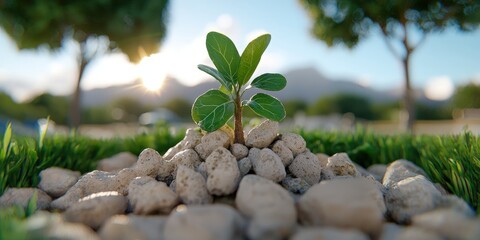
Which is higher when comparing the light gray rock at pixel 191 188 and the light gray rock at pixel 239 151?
the light gray rock at pixel 239 151

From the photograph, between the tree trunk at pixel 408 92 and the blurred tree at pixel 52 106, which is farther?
the blurred tree at pixel 52 106

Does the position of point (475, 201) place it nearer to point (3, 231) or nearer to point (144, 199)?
point (144, 199)

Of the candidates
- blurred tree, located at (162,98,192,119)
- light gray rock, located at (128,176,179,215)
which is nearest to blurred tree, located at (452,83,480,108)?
blurred tree, located at (162,98,192,119)

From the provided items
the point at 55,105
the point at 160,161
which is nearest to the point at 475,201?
the point at 160,161

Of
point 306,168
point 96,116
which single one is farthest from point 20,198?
point 96,116

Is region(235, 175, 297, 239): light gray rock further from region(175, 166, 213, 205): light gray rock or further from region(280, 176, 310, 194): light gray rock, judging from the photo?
region(280, 176, 310, 194): light gray rock

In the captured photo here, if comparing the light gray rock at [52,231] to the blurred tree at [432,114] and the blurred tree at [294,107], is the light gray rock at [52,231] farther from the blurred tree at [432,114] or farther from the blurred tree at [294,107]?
the blurred tree at [432,114]

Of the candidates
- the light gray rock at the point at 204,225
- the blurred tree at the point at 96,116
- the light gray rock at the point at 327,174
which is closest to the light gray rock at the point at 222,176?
the light gray rock at the point at 204,225
